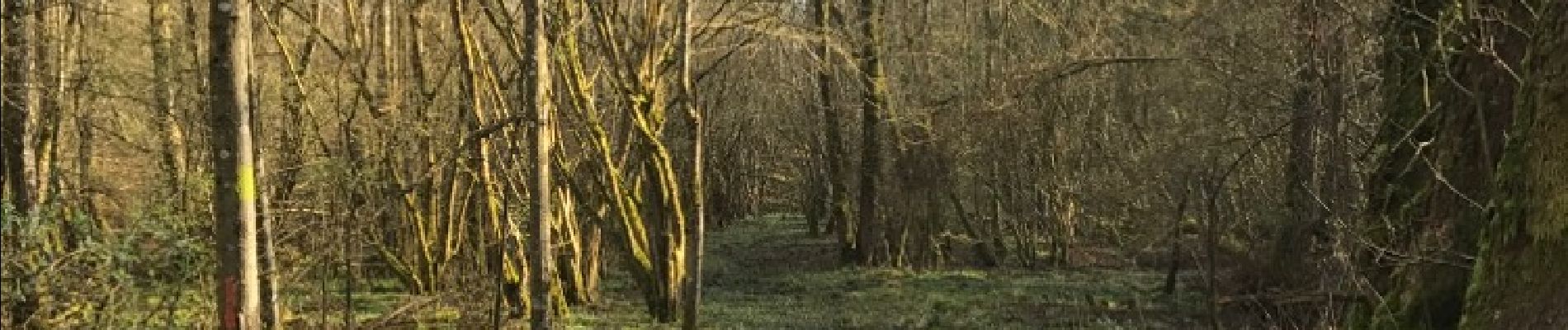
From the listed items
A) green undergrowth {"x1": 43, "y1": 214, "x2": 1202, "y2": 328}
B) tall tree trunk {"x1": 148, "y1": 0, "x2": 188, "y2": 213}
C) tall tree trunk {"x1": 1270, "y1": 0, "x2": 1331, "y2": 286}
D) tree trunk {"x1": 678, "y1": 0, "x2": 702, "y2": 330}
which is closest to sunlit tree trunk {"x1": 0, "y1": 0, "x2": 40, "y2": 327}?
green undergrowth {"x1": 43, "y1": 214, "x2": 1202, "y2": 328}

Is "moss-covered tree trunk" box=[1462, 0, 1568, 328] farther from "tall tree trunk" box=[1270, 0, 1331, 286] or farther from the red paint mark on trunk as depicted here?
the red paint mark on trunk

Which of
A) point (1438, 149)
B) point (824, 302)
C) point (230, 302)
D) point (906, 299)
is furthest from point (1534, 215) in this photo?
point (824, 302)

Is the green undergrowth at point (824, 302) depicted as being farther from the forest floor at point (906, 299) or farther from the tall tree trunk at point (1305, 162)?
the tall tree trunk at point (1305, 162)

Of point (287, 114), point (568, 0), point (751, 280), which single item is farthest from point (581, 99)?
point (751, 280)

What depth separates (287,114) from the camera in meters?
14.5

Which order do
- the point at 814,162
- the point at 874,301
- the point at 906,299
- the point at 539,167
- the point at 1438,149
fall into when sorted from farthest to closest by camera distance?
the point at 814,162, the point at 874,301, the point at 906,299, the point at 539,167, the point at 1438,149

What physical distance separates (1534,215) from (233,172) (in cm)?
642

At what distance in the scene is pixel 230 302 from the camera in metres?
6.98

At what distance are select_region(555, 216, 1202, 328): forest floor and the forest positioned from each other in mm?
126

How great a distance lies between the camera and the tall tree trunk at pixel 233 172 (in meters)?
7.02

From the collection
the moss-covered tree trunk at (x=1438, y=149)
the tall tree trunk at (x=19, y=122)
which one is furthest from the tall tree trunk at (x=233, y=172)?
the moss-covered tree trunk at (x=1438, y=149)

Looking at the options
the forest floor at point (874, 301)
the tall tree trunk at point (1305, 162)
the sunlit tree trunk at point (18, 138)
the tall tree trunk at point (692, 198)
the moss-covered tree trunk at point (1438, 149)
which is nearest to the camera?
the moss-covered tree trunk at point (1438, 149)

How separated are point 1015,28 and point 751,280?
21.0 ft

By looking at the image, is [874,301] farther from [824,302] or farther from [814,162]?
[814,162]
